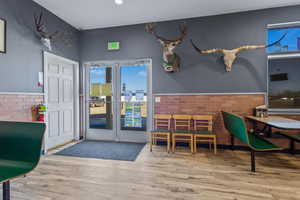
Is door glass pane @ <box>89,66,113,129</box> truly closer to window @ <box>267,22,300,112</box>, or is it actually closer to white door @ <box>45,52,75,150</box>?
white door @ <box>45,52,75,150</box>

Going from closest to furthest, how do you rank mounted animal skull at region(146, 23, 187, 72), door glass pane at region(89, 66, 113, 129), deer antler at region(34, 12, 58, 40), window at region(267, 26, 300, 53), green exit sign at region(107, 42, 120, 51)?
deer antler at region(34, 12, 58, 40)
window at region(267, 26, 300, 53)
mounted animal skull at region(146, 23, 187, 72)
green exit sign at region(107, 42, 120, 51)
door glass pane at region(89, 66, 113, 129)

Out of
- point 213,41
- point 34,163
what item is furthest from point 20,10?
point 213,41

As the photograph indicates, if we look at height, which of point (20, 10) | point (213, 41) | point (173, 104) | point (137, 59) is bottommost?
point (173, 104)

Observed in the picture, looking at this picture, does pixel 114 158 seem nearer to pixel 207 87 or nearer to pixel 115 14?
pixel 207 87

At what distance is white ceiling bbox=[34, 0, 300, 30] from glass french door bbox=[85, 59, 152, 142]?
101cm

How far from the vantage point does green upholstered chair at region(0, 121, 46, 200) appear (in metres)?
1.40

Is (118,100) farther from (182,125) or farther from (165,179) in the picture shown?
(165,179)

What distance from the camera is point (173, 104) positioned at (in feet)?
11.9

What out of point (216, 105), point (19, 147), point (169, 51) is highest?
point (169, 51)

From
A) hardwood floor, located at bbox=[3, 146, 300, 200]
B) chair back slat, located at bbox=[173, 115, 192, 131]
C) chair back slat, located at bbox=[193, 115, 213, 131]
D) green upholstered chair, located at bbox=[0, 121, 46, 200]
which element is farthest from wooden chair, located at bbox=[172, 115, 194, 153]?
green upholstered chair, located at bbox=[0, 121, 46, 200]

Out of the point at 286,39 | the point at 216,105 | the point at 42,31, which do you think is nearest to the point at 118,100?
the point at 42,31

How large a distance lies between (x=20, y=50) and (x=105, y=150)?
243 centimetres

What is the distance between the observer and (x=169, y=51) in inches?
132

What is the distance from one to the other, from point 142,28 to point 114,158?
3.02 meters
